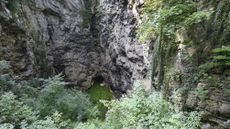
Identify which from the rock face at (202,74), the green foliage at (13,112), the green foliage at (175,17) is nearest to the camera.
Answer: the rock face at (202,74)

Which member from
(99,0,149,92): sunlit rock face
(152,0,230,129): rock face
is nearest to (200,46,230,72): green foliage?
(152,0,230,129): rock face

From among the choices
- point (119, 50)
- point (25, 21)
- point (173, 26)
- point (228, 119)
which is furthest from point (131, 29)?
point (228, 119)

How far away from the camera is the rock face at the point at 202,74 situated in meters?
4.95

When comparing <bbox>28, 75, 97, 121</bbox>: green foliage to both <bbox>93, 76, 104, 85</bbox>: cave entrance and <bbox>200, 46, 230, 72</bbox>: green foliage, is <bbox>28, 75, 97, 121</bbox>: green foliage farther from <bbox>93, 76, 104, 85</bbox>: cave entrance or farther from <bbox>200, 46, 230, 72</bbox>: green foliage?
<bbox>200, 46, 230, 72</bbox>: green foliage

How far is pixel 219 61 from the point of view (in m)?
5.04

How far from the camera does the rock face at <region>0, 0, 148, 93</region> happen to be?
11141mm

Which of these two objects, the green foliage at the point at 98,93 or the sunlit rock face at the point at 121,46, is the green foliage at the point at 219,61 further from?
the green foliage at the point at 98,93

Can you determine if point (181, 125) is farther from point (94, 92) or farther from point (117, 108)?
point (94, 92)

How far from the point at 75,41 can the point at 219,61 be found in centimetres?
1071

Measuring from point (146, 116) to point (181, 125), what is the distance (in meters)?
0.78

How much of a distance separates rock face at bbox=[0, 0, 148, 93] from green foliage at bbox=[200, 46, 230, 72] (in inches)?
194

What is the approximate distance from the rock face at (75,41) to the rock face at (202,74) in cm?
384

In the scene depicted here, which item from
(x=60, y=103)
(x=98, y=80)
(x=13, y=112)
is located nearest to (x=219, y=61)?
(x=13, y=112)

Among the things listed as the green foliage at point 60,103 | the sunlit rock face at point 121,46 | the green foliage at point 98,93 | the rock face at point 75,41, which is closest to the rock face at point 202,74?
the sunlit rock face at point 121,46
